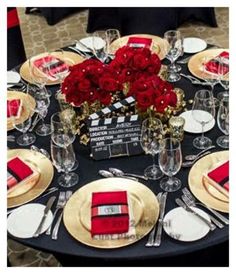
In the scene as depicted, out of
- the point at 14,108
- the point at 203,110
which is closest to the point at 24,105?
the point at 14,108

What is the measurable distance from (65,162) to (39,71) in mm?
775

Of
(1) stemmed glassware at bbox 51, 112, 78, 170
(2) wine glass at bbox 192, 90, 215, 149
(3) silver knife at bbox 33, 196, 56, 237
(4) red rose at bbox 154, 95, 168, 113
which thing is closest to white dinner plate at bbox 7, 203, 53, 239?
(3) silver knife at bbox 33, 196, 56, 237

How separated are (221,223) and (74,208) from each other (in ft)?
1.66

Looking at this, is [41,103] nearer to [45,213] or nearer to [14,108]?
[14,108]

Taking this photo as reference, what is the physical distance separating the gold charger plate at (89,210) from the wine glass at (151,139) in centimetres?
9

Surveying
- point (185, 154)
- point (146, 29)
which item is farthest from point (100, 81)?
point (146, 29)

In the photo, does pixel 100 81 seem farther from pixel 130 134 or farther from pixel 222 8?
pixel 222 8

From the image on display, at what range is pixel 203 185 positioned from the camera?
182 cm

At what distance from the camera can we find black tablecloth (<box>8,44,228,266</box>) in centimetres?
161

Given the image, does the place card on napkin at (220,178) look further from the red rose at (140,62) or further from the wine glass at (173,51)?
the wine glass at (173,51)

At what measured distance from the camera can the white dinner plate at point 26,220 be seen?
171cm

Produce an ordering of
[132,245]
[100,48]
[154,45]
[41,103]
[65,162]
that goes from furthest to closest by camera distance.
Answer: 1. [154,45]
2. [100,48]
3. [41,103]
4. [65,162]
5. [132,245]

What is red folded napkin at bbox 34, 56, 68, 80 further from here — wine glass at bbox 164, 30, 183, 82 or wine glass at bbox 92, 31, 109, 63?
wine glass at bbox 164, 30, 183, 82

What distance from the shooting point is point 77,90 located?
2.04 meters
